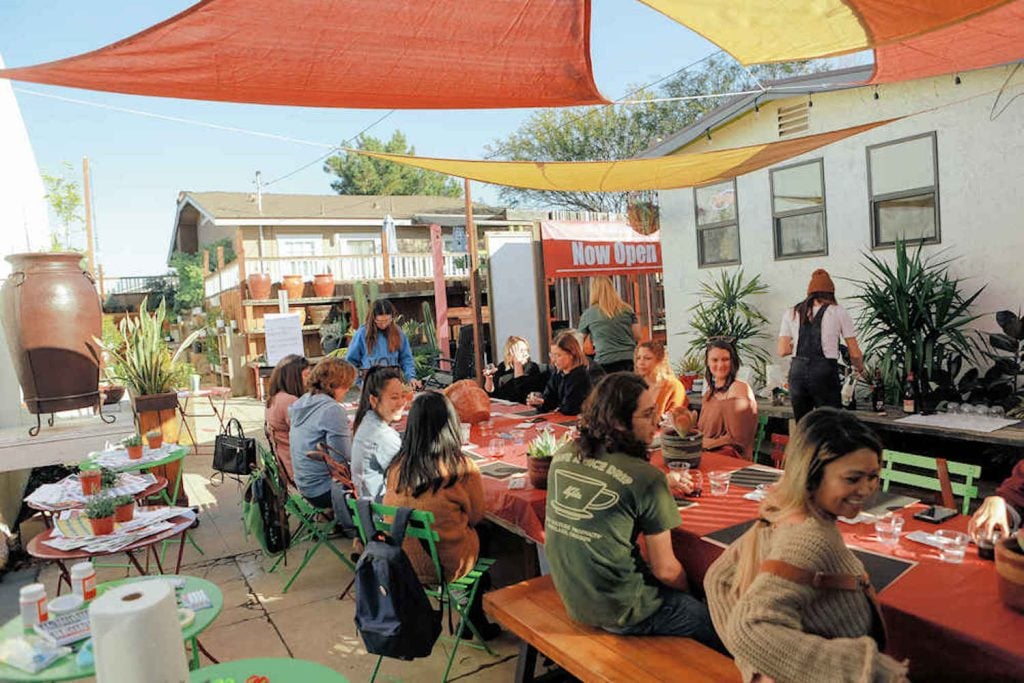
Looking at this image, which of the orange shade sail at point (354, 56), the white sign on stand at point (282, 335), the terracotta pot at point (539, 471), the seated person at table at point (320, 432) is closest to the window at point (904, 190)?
the orange shade sail at point (354, 56)

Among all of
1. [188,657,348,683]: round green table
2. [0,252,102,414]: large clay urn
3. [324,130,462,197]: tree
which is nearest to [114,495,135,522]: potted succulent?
[188,657,348,683]: round green table

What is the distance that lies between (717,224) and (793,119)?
1.55 meters

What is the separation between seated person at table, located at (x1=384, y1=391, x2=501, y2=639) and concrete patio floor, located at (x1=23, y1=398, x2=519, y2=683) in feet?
1.72

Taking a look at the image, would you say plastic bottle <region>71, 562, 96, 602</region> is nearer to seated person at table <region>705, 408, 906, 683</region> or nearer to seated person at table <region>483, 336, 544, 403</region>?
seated person at table <region>705, 408, 906, 683</region>

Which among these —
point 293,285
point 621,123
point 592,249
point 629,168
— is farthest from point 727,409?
point 621,123

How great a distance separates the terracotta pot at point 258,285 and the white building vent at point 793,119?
42.0 ft

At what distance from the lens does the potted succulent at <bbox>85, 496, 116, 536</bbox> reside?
357 centimetres

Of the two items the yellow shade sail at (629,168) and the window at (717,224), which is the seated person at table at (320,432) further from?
the window at (717,224)

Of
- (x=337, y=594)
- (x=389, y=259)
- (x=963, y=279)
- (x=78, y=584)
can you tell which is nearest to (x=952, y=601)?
(x=78, y=584)

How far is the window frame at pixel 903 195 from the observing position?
21.7ft

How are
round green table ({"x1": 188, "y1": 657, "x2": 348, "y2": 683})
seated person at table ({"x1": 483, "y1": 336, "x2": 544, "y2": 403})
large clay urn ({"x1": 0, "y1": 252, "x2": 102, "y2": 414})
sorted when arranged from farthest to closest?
seated person at table ({"x1": 483, "y1": 336, "x2": 544, "y2": 403}) < large clay urn ({"x1": 0, "y1": 252, "x2": 102, "y2": 414}) < round green table ({"x1": 188, "y1": 657, "x2": 348, "y2": 683})

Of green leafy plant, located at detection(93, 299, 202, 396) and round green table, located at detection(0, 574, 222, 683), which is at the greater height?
green leafy plant, located at detection(93, 299, 202, 396)

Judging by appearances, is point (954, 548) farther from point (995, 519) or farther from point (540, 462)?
point (540, 462)

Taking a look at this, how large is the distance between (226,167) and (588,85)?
35.3m
